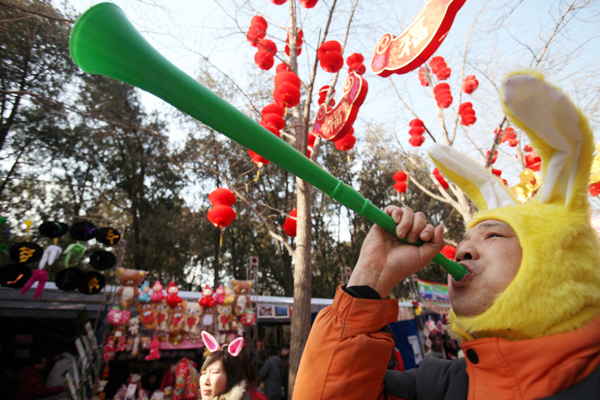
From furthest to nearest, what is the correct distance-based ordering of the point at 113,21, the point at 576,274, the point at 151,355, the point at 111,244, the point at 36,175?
the point at 36,175 < the point at 111,244 < the point at 151,355 < the point at 576,274 < the point at 113,21

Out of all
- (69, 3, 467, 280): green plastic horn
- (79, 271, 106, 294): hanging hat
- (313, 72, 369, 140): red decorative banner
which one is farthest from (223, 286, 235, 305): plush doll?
(69, 3, 467, 280): green plastic horn

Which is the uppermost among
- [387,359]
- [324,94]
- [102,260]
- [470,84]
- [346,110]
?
[470,84]

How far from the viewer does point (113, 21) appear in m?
0.60

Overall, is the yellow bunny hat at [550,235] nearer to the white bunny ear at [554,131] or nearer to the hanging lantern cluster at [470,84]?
the white bunny ear at [554,131]

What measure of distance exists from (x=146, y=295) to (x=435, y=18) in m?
6.34

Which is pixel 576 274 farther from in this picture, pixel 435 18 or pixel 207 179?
pixel 207 179

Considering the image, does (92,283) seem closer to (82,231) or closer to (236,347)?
(82,231)

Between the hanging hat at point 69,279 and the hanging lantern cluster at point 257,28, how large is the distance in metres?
5.37

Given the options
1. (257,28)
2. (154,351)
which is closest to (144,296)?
(154,351)

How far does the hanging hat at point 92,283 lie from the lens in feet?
20.5

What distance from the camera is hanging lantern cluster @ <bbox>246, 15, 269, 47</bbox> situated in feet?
15.3

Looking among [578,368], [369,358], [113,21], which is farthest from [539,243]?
[113,21]

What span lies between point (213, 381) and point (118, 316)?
454 centimetres

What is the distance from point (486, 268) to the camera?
1000mm
